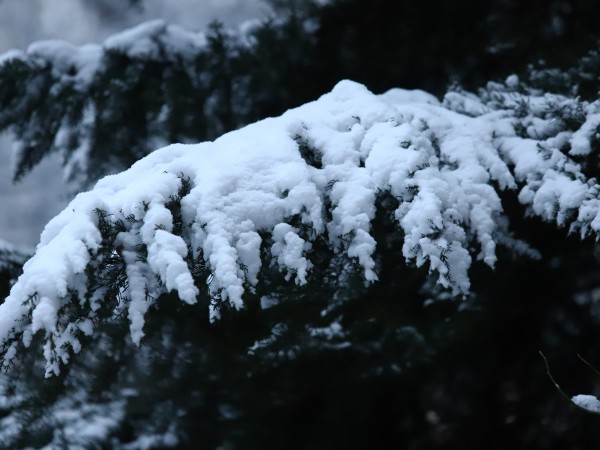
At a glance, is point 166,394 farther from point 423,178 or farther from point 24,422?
point 423,178

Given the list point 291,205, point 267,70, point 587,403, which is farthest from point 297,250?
point 267,70

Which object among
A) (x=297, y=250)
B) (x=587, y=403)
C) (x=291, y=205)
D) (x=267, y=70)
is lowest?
(x=587, y=403)

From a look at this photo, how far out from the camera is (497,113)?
239cm

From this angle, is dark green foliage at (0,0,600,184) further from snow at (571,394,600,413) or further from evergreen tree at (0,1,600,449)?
snow at (571,394,600,413)

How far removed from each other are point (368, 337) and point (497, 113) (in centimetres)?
133

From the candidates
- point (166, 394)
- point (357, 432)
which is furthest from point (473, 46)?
point (166, 394)

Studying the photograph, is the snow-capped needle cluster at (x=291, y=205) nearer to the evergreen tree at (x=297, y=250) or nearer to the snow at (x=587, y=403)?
the evergreen tree at (x=297, y=250)

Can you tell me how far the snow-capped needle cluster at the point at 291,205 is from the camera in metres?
1.50

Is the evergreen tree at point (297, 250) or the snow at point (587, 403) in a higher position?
the evergreen tree at point (297, 250)

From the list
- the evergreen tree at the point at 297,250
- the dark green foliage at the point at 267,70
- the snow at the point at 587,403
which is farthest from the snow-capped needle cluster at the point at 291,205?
the dark green foliage at the point at 267,70

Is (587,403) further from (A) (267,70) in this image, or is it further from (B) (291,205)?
(A) (267,70)

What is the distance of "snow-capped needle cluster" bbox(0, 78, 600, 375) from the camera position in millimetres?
1501

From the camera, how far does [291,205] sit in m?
1.73

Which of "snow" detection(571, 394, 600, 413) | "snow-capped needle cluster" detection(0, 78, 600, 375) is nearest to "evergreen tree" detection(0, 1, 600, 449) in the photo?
"snow-capped needle cluster" detection(0, 78, 600, 375)
